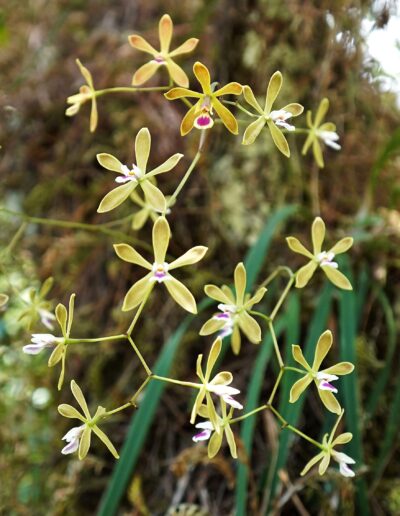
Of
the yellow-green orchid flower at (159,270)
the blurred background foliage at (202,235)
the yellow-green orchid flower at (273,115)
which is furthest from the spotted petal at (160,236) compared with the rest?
the blurred background foliage at (202,235)

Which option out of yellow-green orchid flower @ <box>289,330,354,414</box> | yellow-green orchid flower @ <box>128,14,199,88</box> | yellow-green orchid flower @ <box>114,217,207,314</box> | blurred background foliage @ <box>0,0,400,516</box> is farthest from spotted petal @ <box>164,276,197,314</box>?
blurred background foliage @ <box>0,0,400,516</box>

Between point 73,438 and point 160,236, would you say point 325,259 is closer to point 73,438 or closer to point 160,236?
point 160,236

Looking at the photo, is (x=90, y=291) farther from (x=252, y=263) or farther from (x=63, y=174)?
(x=252, y=263)

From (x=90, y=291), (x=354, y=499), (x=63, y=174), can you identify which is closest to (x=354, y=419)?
(x=354, y=499)

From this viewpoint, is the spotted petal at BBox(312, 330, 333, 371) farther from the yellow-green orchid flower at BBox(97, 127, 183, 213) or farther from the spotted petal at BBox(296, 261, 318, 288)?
the yellow-green orchid flower at BBox(97, 127, 183, 213)

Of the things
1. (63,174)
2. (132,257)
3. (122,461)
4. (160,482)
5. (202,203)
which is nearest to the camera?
(132,257)
